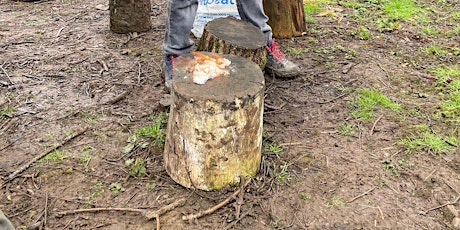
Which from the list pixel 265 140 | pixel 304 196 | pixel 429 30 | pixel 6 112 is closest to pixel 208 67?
pixel 265 140

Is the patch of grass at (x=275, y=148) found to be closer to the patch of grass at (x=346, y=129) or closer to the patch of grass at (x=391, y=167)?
the patch of grass at (x=346, y=129)

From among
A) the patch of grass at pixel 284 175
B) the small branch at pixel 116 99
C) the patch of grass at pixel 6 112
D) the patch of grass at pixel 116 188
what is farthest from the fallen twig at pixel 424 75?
the patch of grass at pixel 6 112

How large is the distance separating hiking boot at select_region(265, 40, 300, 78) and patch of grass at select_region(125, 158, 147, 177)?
1436 mm

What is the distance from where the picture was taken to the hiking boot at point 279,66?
364cm

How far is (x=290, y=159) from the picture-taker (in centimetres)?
274

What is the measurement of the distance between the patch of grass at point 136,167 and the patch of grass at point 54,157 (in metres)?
0.40

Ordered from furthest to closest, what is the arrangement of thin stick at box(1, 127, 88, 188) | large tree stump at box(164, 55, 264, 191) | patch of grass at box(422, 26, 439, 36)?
patch of grass at box(422, 26, 439, 36)
thin stick at box(1, 127, 88, 188)
large tree stump at box(164, 55, 264, 191)

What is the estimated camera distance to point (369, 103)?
11.0ft

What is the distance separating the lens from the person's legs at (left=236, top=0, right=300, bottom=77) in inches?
137

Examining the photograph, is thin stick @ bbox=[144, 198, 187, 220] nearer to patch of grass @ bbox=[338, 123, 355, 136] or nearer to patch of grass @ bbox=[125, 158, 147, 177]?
patch of grass @ bbox=[125, 158, 147, 177]

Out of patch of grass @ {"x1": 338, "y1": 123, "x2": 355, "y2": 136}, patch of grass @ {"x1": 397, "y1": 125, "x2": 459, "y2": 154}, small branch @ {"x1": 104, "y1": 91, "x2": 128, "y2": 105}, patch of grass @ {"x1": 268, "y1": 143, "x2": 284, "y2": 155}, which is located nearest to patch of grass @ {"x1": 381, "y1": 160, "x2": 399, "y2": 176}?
patch of grass @ {"x1": 397, "y1": 125, "x2": 459, "y2": 154}

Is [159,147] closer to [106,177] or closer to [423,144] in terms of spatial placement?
[106,177]

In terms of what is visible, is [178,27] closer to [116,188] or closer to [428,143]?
[116,188]

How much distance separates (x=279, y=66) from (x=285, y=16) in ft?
3.01
